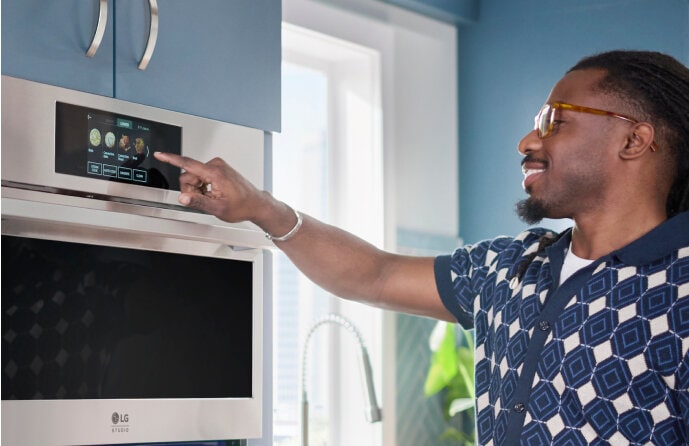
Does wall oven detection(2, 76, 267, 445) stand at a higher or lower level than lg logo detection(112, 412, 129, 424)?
higher

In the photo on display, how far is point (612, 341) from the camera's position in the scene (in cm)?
178

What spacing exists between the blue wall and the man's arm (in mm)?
1115

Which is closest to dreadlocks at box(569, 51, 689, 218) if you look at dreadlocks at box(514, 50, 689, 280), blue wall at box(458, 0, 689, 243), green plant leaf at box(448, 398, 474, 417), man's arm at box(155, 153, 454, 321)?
dreadlocks at box(514, 50, 689, 280)

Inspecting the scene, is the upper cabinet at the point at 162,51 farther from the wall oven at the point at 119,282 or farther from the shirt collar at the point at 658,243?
the shirt collar at the point at 658,243

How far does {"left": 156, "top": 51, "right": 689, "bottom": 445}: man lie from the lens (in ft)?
5.74

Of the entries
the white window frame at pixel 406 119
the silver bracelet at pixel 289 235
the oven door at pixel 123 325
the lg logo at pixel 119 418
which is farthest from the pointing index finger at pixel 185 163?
the white window frame at pixel 406 119

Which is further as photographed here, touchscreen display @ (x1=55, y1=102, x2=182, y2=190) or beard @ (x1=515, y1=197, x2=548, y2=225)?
beard @ (x1=515, y1=197, x2=548, y2=225)

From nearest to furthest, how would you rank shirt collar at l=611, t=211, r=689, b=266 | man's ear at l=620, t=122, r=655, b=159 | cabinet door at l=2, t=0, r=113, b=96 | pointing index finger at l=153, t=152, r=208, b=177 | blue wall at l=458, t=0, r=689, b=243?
cabinet door at l=2, t=0, r=113, b=96 < pointing index finger at l=153, t=152, r=208, b=177 < shirt collar at l=611, t=211, r=689, b=266 < man's ear at l=620, t=122, r=655, b=159 < blue wall at l=458, t=0, r=689, b=243

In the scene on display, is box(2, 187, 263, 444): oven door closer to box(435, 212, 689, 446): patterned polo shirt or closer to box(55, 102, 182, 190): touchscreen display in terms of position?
box(55, 102, 182, 190): touchscreen display

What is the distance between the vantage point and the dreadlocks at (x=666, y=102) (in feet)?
6.38

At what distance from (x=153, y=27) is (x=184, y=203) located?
31 centimetres

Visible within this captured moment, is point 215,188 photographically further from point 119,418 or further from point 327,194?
point 327,194

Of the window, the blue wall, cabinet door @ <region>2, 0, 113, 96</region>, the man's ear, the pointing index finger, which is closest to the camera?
cabinet door @ <region>2, 0, 113, 96</region>

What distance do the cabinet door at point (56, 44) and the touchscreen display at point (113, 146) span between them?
0.05 metres
